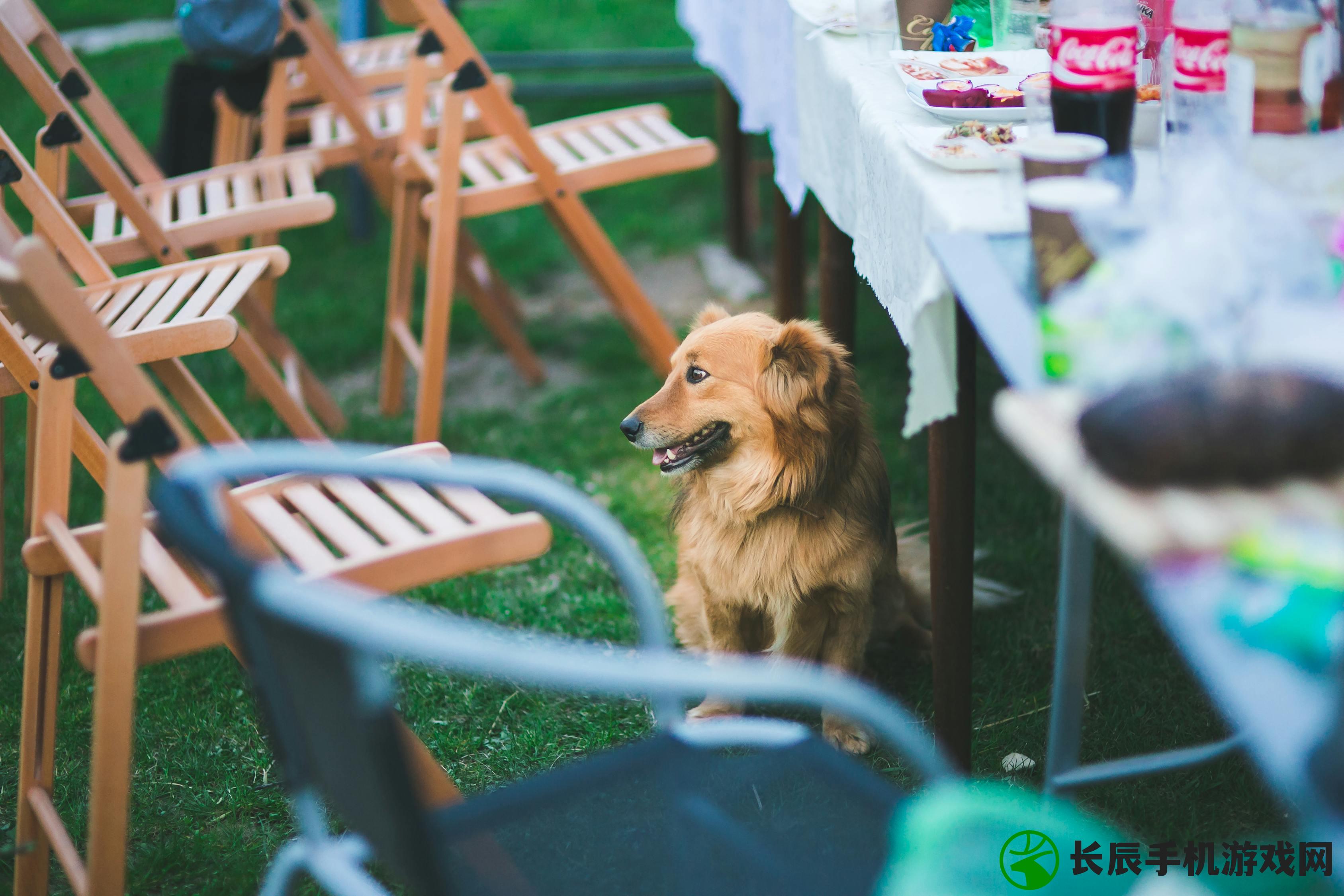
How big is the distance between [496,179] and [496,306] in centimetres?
57

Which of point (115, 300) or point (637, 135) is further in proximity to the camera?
point (637, 135)

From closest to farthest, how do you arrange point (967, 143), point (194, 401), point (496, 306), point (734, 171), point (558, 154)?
point (967, 143) < point (194, 401) < point (558, 154) < point (496, 306) < point (734, 171)

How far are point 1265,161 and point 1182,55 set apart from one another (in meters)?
0.24

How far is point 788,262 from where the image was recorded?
3.18 metres

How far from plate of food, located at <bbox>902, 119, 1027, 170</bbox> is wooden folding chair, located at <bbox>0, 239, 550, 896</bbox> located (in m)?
0.73

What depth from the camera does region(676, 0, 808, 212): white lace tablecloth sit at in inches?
105

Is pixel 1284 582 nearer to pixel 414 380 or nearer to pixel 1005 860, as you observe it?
pixel 1005 860

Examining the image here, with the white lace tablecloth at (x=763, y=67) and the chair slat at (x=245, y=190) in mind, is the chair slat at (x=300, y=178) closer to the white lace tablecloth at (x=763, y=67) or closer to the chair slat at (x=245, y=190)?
the chair slat at (x=245, y=190)

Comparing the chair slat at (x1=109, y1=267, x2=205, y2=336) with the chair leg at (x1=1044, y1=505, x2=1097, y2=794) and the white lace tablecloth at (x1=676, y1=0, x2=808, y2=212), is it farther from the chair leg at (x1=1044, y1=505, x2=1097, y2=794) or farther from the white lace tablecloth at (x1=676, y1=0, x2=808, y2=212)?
the chair leg at (x1=1044, y1=505, x2=1097, y2=794)

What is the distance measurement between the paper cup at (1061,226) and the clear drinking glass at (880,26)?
107 cm

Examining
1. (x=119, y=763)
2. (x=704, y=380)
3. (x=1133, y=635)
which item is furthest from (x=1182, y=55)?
(x=119, y=763)

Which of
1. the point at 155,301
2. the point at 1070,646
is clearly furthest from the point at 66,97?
the point at 1070,646

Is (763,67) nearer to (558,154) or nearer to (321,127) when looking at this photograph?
(558,154)

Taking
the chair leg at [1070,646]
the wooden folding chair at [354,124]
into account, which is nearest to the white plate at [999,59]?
the chair leg at [1070,646]
